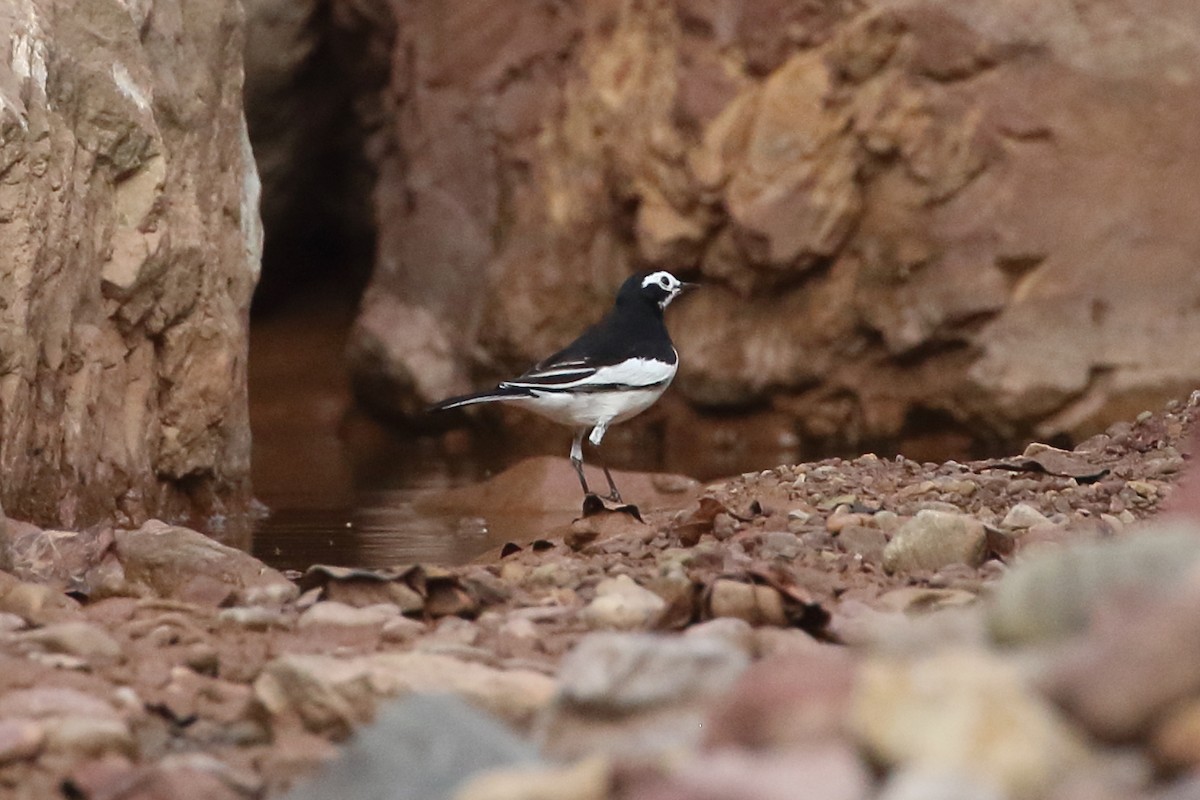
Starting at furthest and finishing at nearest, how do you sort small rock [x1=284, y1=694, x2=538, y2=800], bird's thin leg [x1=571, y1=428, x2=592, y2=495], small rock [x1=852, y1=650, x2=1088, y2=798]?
1. bird's thin leg [x1=571, y1=428, x2=592, y2=495]
2. small rock [x1=284, y1=694, x2=538, y2=800]
3. small rock [x1=852, y1=650, x2=1088, y2=798]

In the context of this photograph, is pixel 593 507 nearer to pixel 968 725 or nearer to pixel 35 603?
pixel 35 603

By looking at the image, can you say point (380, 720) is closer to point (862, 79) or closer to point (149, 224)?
point (149, 224)

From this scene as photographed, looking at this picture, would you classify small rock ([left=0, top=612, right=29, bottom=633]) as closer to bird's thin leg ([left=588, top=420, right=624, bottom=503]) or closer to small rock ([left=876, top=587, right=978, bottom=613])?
small rock ([left=876, top=587, right=978, bottom=613])

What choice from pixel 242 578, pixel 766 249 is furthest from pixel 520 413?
pixel 242 578

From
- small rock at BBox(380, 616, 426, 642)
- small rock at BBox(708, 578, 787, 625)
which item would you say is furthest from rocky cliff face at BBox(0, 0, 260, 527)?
small rock at BBox(708, 578, 787, 625)

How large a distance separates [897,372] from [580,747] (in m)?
8.92

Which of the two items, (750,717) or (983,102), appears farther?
(983,102)

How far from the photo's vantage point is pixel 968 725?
2225mm

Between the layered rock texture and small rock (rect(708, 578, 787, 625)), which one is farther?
the layered rock texture

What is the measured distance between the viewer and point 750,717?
7.97 ft

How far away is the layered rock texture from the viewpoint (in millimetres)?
10477

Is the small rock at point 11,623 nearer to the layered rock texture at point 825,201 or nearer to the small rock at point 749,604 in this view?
the small rock at point 749,604

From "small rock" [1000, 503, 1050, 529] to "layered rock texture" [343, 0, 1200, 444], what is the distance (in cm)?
543

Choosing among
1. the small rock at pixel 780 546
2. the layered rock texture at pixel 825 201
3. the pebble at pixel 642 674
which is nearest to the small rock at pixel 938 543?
the small rock at pixel 780 546
